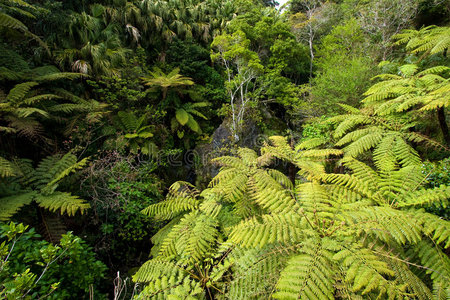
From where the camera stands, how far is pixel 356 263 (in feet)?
3.30

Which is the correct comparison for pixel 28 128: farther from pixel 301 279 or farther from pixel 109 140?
pixel 301 279

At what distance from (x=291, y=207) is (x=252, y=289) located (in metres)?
0.65

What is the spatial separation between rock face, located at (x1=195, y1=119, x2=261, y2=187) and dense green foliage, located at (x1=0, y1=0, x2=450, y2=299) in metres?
0.06

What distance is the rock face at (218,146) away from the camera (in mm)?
7301

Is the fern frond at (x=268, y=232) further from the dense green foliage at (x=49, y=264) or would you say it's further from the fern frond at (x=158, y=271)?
the dense green foliage at (x=49, y=264)

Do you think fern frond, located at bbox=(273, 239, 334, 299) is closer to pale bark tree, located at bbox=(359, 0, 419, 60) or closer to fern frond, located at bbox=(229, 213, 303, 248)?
fern frond, located at bbox=(229, 213, 303, 248)

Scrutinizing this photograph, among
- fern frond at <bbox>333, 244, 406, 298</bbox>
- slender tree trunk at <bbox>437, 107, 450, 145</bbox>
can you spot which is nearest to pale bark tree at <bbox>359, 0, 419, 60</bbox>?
slender tree trunk at <bbox>437, 107, 450, 145</bbox>

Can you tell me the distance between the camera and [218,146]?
7.69 m

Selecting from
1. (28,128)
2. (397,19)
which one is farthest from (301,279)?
(397,19)

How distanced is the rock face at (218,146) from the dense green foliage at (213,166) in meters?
0.06

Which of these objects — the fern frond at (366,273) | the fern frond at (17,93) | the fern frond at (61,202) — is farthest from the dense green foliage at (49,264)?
the fern frond at (17,93)

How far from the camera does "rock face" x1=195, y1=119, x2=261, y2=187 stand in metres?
7.30

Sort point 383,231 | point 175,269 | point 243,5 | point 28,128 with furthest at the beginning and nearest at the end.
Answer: point 243,5 → point 28,128 → point 175,269 → point 383,231

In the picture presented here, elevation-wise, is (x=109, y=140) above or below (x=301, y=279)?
above
